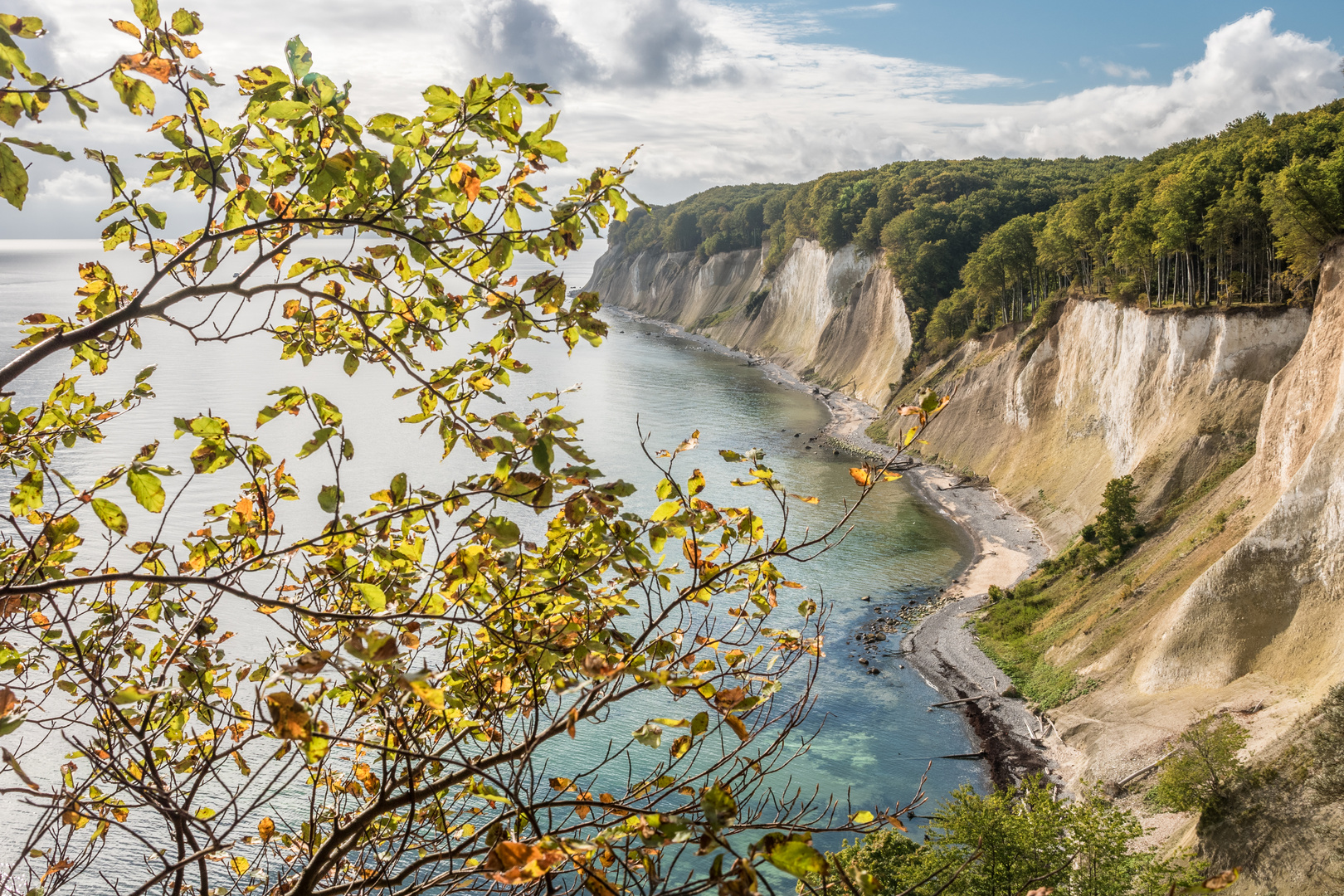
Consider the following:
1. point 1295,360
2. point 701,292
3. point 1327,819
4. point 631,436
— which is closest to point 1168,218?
point 1295,360

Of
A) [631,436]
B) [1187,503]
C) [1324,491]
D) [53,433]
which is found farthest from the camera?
[631,436]

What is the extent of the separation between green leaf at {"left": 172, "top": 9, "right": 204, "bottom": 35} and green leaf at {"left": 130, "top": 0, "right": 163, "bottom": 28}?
0.09 meters

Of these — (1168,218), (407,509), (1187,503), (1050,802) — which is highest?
(1168,218)

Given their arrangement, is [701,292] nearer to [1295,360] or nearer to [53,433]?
[1295,360]

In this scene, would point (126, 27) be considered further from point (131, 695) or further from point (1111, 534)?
point (1111, 534)

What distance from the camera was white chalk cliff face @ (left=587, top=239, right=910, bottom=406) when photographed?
3487 inches

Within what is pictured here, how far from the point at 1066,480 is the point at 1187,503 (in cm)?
1180

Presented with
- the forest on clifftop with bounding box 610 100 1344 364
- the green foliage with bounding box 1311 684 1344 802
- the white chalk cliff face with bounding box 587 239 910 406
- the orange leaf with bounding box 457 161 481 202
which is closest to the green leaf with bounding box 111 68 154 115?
the orange leaf with bounding box 457 161 481 202

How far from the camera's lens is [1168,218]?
46250mm

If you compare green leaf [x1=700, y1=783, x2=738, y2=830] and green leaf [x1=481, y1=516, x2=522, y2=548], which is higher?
green leaf [x1=481, y1=516, x2=522, y2=548]

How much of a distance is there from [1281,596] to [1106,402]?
24246 millimetres

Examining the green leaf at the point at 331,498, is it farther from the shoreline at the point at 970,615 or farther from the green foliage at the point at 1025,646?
the green foliage at the point at 1025,646

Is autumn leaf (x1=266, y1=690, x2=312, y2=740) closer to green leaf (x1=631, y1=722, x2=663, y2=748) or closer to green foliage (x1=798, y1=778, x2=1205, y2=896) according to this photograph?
green leaf (x1=631, y1=722, x2=663, y2=748)

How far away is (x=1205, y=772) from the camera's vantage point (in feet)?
75.4
